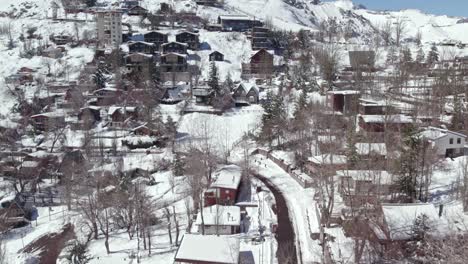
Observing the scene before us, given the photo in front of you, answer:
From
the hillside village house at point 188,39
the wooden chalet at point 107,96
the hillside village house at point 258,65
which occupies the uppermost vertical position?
the hillside village house at point 188,39

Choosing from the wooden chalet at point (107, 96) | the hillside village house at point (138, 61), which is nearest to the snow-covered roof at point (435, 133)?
the wooden chalet at point (107, 96)

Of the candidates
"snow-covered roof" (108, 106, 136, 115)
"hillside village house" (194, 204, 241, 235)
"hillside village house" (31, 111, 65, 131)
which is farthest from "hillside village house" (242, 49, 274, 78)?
"hillside village house" (194, 204, 241, 235)

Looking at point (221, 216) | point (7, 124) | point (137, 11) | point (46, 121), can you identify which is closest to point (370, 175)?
point (221, 216)

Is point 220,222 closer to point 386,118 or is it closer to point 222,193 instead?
point 222,193

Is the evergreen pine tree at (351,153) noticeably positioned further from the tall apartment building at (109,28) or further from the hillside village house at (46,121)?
the tall apartment building at (109,28)

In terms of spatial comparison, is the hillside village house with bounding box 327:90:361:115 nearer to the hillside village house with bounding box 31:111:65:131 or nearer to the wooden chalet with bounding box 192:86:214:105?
the wooden chalet with bounding box 192:86:214:105

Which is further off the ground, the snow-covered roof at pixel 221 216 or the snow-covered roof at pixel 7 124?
Result: the snow-covered roof at pixel 7 124
